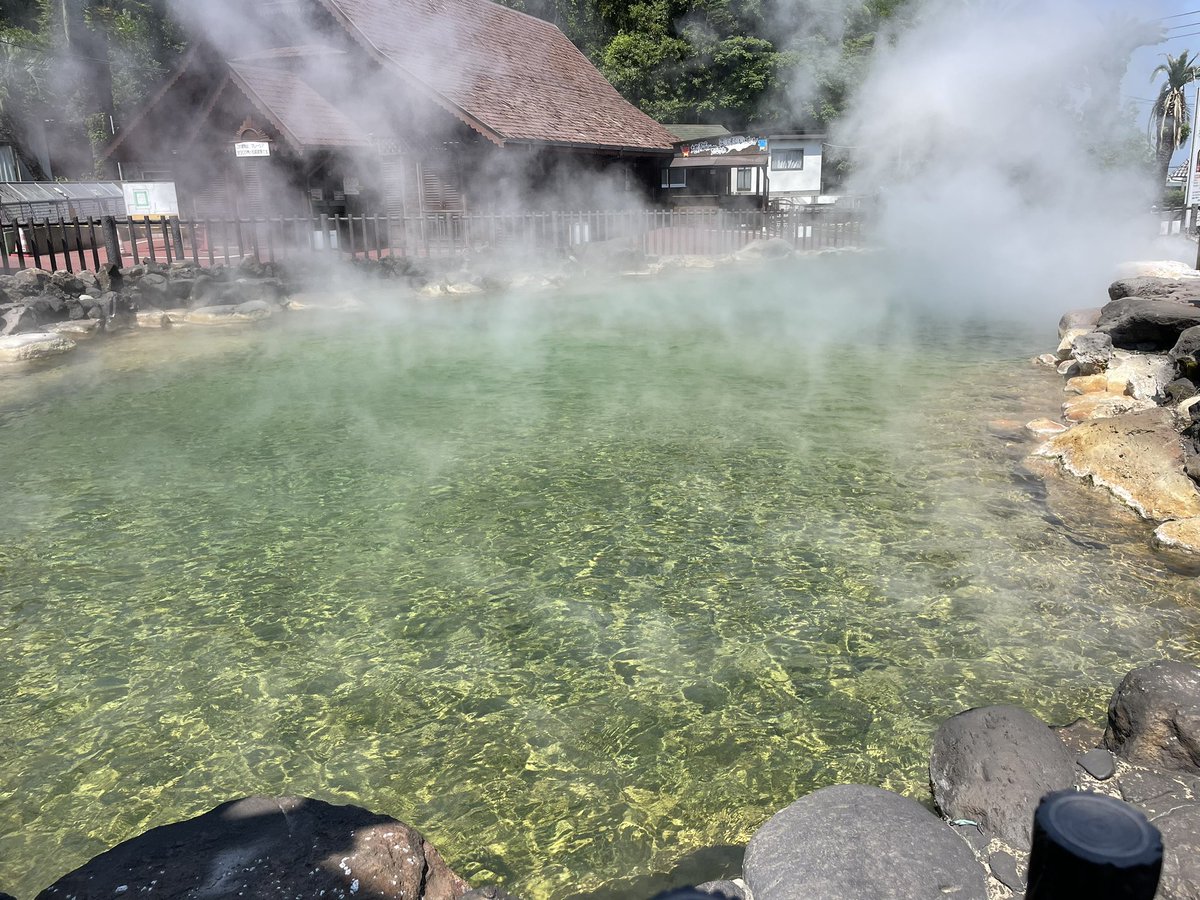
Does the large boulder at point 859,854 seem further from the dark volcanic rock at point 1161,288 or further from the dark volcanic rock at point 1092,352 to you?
the dark volcanic rock at point 1161,288

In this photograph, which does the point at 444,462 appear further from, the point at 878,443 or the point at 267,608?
the point at 878,443

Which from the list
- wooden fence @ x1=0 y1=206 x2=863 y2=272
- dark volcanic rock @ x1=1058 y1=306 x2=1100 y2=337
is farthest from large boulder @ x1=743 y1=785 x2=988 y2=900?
wooden fence @ x1=0 y1=206 x2=863 y2=272

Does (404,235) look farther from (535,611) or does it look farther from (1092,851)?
(1092,851)

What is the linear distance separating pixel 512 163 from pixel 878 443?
46.4ft

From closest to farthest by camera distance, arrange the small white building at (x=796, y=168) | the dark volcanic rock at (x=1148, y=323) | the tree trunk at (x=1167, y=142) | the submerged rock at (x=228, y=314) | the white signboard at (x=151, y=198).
Result: the dark volcanic rock at (x=1148, y=323), the submerged rock at (x=228, y=314), the white signboard at (x=151, y=198), the small white building at (x=796, y=168), the tree trunk at (x=1167, y=142)

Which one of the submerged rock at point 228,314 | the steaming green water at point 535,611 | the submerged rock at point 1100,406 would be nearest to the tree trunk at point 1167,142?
the submerged rock at point 1100,406

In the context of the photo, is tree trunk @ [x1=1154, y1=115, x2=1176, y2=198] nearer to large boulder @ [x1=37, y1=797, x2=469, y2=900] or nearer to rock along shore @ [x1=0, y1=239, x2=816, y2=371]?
rock along shore @ [x1=0, y1=239, x2=816, y2=371]

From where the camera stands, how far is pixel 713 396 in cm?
791

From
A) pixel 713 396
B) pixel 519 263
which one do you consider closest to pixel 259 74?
pixel 519 263

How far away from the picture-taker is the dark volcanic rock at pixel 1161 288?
8422 millimetres

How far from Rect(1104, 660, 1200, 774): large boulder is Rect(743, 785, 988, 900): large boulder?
0.79m

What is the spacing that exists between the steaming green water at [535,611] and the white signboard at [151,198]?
14.6 m

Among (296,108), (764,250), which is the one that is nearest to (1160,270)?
(764,250)

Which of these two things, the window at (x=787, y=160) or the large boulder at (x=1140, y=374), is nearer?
the large boulder at (x=1140, y=374)
